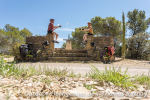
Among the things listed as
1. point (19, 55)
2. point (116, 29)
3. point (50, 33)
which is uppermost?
point (116, 29)

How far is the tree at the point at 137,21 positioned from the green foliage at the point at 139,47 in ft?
Answer: 30.5

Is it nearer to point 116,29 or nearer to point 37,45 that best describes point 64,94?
point 37,45

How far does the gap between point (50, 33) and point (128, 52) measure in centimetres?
1076

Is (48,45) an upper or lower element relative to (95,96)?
upper

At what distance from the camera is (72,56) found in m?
8.45

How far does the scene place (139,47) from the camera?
1408 centimetres

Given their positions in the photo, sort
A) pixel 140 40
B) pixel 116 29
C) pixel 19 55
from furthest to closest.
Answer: pixel 116 29 < pixel 140 40 < pixel 19 55

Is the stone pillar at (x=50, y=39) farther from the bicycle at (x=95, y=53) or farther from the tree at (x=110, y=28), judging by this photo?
the tree at (x=110, y=28)

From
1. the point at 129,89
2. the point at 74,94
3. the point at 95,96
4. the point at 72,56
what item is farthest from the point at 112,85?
the point at 72,56

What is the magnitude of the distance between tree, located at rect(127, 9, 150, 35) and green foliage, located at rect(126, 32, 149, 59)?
9.28m

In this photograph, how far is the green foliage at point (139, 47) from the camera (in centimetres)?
1376

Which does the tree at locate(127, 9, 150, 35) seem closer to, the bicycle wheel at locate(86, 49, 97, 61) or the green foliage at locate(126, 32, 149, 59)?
the green foliage at locate(126, 32, 149, 59)

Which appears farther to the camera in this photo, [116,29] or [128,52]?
[116,29]

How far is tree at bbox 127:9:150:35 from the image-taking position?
22234mm
